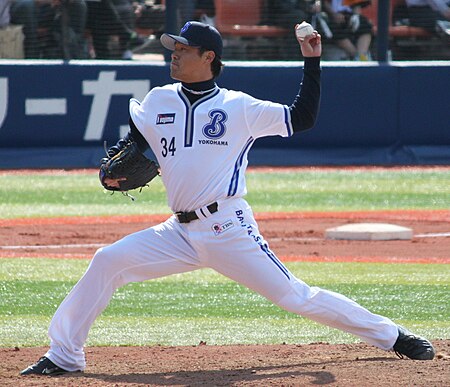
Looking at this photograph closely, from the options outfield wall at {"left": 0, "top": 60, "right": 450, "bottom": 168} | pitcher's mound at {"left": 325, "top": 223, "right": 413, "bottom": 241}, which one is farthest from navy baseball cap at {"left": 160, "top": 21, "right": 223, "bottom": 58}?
outfield wall at {"left": 0, "top": 60, "right": 450, "bottom": 168}

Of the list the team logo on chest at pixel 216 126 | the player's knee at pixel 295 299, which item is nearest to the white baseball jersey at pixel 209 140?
the team logo on chest at pixel 216 126

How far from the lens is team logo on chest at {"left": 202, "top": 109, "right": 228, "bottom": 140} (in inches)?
191

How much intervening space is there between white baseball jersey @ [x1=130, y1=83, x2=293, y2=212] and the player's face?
12cm

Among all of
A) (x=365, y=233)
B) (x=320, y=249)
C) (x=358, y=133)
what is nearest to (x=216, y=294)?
(x=320, y=249)

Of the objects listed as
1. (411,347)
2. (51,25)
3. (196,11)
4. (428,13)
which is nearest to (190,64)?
(411,347)

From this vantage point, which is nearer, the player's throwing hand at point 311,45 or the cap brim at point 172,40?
the player's throwing hand at point 311,45

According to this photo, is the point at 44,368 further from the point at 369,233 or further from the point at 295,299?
the point at 369,233

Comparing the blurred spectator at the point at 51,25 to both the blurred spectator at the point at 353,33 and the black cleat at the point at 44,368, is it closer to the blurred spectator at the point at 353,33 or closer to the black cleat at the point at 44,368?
the blurred spectator at the point at 353,33

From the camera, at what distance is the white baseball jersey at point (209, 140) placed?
15.9ft

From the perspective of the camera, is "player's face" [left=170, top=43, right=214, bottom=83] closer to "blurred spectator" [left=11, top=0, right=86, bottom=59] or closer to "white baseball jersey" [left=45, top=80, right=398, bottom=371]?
"white baseball jersey" [left=45, top=80, right=398, bottom=371]

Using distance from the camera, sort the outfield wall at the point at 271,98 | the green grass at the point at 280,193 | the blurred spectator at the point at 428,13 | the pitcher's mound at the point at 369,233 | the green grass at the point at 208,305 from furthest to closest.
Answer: the blurred spectator at the point at 428,13 → the outfield wall at the point at 271,98 → the green grass at the point at 280,193 → the pitcher's mound at the point at 369,233 → the green grass at the point at 208,305

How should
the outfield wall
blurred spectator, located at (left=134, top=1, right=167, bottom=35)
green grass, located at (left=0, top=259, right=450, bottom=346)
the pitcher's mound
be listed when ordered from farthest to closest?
1. blurred spectator, located at (left=134, top=1, right=167, bottom=35)
2. the outfield wall
3. the pitcher's mound
4. green grass, located at (left=0, top=259, right=450, bottom=346)

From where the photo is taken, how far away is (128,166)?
5047 millimetres

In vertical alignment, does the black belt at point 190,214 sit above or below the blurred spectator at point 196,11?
above
